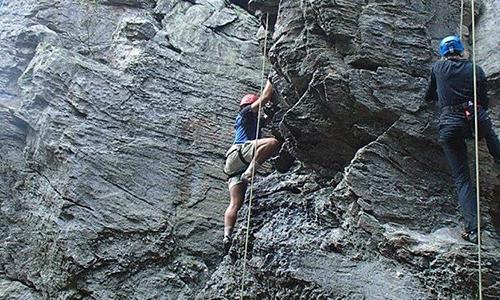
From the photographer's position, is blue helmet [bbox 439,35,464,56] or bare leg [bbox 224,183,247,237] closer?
blue helmet [bbox 439,35,464,56]

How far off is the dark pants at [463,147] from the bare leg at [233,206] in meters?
3.39

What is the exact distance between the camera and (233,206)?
828 centimetres

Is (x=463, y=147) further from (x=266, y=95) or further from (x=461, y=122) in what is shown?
(x=266, y=95)

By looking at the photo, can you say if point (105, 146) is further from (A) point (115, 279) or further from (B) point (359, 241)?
(B) point (359, 241)

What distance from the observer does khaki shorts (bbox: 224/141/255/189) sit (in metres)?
8.39

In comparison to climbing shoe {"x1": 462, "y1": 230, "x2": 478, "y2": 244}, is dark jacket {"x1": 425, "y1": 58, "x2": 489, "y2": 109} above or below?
above

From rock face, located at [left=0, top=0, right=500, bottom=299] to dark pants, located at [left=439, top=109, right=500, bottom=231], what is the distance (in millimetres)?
378

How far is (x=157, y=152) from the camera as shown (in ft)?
31.0

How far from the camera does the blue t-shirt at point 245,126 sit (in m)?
8.76

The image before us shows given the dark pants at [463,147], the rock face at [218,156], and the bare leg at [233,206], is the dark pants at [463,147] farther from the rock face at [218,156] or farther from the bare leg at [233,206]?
the bare leg at [233,206]

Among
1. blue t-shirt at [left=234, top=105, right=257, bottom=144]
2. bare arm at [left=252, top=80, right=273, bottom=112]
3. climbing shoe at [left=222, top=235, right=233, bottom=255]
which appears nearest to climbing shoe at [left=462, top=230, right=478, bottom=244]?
climbing shoe at [left=222, top=235, right=233, bottom=255]

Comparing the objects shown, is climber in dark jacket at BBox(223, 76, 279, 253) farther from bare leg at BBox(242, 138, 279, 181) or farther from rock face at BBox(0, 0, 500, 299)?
rock face at BBox(0, 0, 500, 299)

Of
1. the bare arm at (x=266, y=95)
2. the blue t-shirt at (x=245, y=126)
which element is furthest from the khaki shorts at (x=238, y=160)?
the bare arm at (x=266, y=95)

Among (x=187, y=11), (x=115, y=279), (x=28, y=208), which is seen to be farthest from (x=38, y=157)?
(x=187, y=11)
